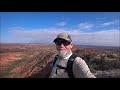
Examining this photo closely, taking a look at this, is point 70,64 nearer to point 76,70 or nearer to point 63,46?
point 76,70

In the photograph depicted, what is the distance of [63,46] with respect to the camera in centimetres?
330

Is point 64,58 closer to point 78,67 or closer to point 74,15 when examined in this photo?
point 78,67

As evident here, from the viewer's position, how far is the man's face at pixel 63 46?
3273mm

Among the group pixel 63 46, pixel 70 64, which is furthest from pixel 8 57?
pixel 70 64

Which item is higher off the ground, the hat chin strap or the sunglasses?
the sunglasses

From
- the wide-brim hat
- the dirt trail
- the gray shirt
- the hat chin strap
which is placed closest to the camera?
the gray shirt

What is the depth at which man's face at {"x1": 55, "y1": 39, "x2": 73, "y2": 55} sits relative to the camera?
327 cm

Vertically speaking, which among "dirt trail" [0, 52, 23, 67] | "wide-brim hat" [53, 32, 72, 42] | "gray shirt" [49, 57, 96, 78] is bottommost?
"gray shirt" [49, 57, 96, 78]

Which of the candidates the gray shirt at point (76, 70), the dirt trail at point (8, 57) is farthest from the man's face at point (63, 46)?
the dirt trail at point (8, 57)

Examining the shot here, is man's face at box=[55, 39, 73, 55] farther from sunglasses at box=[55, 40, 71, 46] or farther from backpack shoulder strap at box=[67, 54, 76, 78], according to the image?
backpack shoulder strap at box=[67, 54, 76, 78]

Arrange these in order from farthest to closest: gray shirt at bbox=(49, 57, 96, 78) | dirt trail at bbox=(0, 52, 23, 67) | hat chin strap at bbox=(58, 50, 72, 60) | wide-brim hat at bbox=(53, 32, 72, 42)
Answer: dirt trail at bbox=(0, 52, 23, 67)
wide-brim hat at bbox=(53, 32, 72, 42)
hat chin strap at bbox=(58, 50, 72, 60)
gray shirt at bbox=(49, 57, 96, 78)

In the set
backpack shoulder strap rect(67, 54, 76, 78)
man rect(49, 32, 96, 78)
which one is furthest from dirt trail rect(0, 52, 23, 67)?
backpack shoulder strap rect(67, 54, 76, 78)

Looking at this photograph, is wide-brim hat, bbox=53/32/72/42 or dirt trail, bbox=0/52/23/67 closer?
wide-brim hat, bbox=53/32/72/42
